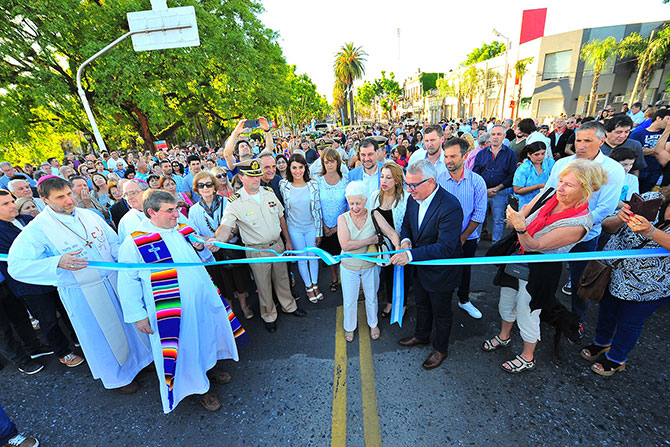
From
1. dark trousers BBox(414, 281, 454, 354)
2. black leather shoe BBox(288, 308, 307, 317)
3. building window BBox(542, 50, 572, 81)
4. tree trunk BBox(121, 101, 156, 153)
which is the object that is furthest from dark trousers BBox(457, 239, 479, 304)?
building window BBox(542, 50, 572, 81)

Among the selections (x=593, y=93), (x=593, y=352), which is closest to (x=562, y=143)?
(x=593, y=352)

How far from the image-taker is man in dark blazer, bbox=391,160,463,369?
8.65 ft

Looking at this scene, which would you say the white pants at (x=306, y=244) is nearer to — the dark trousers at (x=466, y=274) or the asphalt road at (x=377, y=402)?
the asphalt road at (x=377, y=402)

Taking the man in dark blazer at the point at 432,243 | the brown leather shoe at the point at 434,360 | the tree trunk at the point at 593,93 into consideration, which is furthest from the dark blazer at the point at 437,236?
the tree trunk at the point at 593,93

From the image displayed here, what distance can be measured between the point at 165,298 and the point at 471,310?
143 inches

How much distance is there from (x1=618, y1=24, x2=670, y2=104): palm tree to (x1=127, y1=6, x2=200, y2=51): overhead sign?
3546 centimetres

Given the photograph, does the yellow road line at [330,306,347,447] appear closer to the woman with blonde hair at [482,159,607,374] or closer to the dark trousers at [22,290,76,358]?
the woman with blonde hair at [482,159,607,374]

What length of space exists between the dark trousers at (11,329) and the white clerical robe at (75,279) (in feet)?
4.65

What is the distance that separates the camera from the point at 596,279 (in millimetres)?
2625

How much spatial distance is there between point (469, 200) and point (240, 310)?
3.73m

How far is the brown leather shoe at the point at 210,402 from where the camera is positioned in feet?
9.04

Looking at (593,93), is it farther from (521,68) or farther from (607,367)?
(607,367)

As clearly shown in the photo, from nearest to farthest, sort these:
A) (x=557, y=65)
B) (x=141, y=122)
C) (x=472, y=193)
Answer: (x=472, y=193), (x=141, y=122), (x=557, y=65)

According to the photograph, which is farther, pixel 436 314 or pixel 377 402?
pixel 436 314
